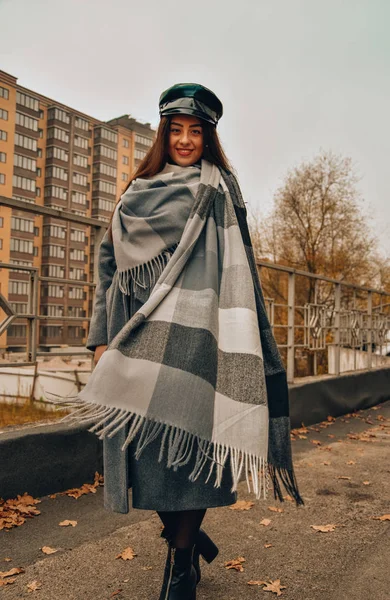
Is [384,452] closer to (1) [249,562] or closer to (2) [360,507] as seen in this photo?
(2) [360,507]

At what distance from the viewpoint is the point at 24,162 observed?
287ft

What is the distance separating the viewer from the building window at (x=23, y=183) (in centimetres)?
8688

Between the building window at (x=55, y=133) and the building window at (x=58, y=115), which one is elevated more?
the building window at (x=58, y=115)

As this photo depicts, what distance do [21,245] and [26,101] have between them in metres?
25.2

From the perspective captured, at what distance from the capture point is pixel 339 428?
601cm

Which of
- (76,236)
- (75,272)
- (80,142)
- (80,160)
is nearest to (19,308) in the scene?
(75,272)

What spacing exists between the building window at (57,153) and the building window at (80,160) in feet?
4.74

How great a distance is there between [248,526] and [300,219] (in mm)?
25534

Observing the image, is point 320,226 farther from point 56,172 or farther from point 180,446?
point 56,172

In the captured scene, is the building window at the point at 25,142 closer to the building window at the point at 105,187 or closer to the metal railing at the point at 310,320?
the building window at the point at 105,187

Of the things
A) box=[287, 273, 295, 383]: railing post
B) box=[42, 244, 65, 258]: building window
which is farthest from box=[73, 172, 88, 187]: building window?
box=[287, 273, 295, 383]: railing post

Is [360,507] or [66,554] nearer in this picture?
[66,554]

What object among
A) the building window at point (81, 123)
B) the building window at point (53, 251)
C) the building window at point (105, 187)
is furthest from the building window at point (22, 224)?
the building window at point (81, 123)

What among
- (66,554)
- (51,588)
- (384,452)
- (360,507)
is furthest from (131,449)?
(384,452)
